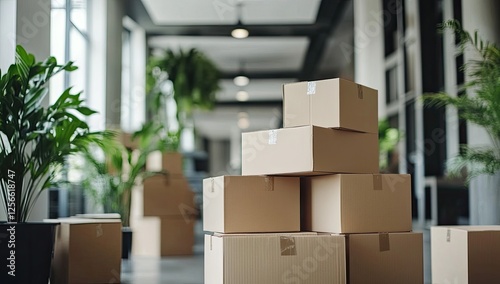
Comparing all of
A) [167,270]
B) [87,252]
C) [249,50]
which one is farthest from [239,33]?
[87,252]

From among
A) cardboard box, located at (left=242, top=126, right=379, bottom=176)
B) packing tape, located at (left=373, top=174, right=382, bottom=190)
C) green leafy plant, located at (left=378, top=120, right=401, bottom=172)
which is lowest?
packing tape, located at (left=373, top=174, right=382, bottom=190)

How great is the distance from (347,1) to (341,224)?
5.75 meters

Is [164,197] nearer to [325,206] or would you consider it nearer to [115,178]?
[115,178]

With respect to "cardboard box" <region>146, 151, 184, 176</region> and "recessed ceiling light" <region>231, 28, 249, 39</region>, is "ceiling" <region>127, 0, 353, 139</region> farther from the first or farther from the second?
"cardboard box" <region>146, 151, 184, 176</region>

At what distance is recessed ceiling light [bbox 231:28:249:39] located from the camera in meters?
10.2

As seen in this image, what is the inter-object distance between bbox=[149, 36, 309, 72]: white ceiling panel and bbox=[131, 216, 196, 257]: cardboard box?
4777 mm

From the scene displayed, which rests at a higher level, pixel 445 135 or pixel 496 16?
pixel 496 16

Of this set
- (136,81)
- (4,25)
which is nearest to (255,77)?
(136,81)

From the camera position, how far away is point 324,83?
3582 mm

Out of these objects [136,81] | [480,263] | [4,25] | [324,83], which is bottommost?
[480,263]

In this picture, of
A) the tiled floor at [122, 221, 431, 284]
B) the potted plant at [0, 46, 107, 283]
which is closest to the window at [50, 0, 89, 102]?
the tiled floor at [122, 221, 431, 284]

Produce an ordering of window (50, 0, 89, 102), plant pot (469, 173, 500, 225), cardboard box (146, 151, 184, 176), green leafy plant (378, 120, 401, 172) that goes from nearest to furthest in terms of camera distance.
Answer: plant pot (469, 173, 500, 225) < window (50, 0, 89, 102) < cardboard box (146, 151, 184, 176) < green leafy plant (378, 120, 401, 172)

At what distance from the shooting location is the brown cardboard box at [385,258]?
3.54 metres

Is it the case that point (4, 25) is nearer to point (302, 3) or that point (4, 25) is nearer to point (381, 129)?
point (302, 3)
